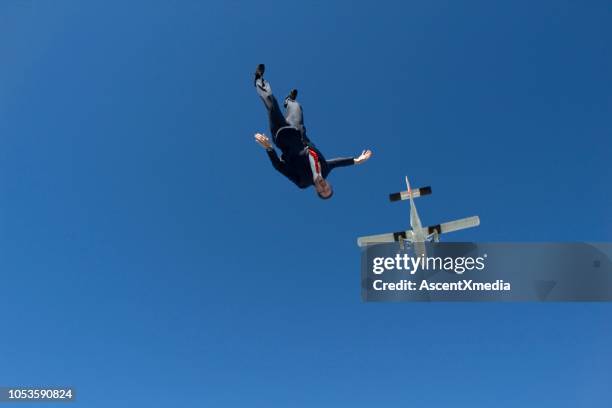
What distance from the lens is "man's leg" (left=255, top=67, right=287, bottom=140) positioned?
36.7ft

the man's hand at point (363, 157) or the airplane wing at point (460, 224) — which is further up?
the airplane wing at point (460, 224)

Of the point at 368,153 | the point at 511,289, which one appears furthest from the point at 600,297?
the point at 368,153

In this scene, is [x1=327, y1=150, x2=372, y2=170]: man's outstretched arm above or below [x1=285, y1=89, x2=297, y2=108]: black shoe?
below

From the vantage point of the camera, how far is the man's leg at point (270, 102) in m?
11.2

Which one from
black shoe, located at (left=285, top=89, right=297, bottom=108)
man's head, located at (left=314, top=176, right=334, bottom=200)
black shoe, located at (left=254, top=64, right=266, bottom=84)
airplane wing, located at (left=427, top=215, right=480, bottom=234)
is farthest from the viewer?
airplane wing, located at (left=427, top=215, right=480, bottom=234)

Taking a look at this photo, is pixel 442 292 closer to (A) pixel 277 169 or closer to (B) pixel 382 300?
(B) pixel 382 300

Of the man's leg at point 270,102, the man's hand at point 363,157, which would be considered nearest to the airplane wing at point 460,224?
the man's hand at point 363,157

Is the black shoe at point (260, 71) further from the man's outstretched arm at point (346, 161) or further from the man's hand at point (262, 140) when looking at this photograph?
the man's outstretched arm at point (346, 161)

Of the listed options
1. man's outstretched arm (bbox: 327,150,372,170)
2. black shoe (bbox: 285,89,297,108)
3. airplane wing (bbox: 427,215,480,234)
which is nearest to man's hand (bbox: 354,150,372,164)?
man's outstretched arm (bbox: 327,150,372,170)

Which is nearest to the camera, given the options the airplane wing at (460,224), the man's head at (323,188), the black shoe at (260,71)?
the black shoe at (260,71)

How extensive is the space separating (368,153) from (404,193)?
24.4m

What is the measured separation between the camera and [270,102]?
441 inches

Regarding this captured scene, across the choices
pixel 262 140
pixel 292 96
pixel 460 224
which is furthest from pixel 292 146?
pixel 460 224

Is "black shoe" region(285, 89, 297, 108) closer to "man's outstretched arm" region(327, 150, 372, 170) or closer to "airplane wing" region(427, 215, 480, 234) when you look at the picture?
"man's outstretched arm" region(327, 150, 372, 170)
